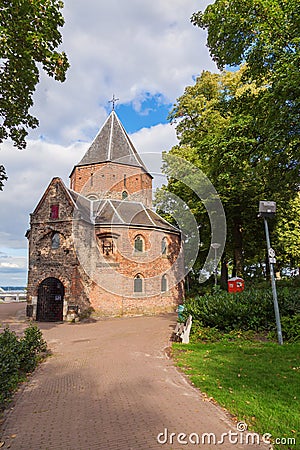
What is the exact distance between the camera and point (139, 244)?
2520 centimetres

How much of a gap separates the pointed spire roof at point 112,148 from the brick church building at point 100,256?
1533 millimetres

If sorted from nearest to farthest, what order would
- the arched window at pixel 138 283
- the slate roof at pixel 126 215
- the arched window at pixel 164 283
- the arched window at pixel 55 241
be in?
the arched window at pixel 55 241 < the arched window at pixel 138 283 < the slate roof at pixel 126 215 < the arched window at pixel 164 283

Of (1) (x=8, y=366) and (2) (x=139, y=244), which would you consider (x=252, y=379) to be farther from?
(2) (x=139, y=244)

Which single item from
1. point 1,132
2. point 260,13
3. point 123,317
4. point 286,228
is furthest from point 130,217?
point 260,13

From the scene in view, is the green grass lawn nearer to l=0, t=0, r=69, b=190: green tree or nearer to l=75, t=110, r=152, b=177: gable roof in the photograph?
l=0, t=0, r=69, b=190: green tree

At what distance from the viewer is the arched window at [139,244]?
82.1 ft

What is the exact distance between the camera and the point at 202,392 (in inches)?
264

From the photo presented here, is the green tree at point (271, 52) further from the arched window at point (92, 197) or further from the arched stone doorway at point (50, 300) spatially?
the arched window at point (92, 197)

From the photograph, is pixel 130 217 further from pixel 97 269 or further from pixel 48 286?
pixel 48 286

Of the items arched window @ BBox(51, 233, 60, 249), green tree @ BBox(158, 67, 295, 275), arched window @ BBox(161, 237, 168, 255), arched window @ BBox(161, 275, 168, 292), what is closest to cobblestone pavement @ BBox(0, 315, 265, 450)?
green tree @ BBox(158, 67, 295, 275)

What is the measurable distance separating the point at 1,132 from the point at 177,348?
10482 mm

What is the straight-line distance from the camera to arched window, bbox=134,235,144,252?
25016mm

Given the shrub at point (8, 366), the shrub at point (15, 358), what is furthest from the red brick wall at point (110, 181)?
the shrub at point (8, 366)

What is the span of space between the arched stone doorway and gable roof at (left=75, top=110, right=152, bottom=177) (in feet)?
45.9
